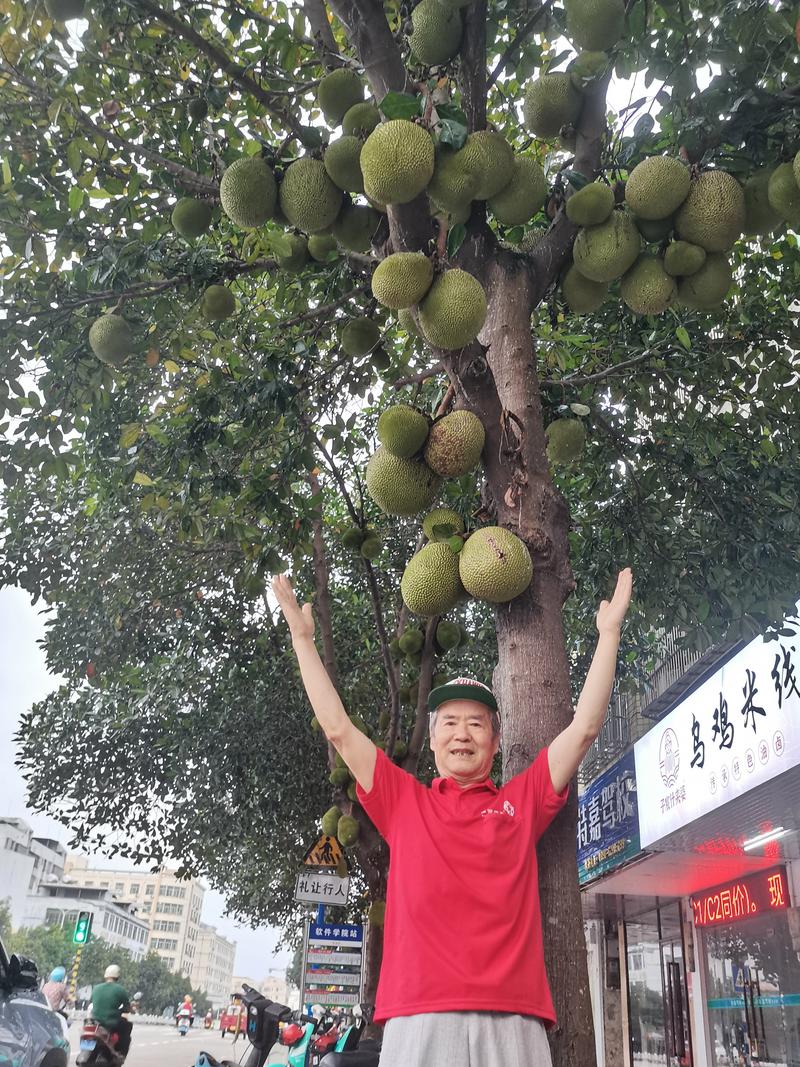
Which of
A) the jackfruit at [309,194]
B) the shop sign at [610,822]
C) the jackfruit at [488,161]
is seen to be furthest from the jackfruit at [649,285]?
the shop sign at [610,822]

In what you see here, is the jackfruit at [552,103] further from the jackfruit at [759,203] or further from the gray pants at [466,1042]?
the gray pants at [466,1042]

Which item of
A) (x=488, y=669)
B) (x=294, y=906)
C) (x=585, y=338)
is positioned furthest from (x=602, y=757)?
(x=585, y=338)

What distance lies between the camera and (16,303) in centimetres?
366

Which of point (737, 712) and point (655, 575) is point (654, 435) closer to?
point (655, 575)

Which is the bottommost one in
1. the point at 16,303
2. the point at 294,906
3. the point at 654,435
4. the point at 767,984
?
the point at 767,984

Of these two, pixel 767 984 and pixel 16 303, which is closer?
pixel 16 303

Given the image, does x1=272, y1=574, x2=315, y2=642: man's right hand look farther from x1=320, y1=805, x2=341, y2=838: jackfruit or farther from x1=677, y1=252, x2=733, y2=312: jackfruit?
x1=320, y1=805, x2=341, y2=838: jackfruit

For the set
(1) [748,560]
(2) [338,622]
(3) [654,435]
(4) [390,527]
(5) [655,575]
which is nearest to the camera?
(1) [748,560]

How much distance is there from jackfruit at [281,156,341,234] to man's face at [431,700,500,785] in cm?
169

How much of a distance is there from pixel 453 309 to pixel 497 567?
78cm

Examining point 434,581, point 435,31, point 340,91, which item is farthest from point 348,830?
point 435,31

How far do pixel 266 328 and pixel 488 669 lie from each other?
505 cm

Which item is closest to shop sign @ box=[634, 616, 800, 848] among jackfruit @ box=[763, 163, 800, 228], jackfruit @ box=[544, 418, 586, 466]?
jackfruit @ box=[544, 418, 586, 466]

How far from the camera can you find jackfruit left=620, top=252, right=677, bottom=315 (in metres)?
2.95
